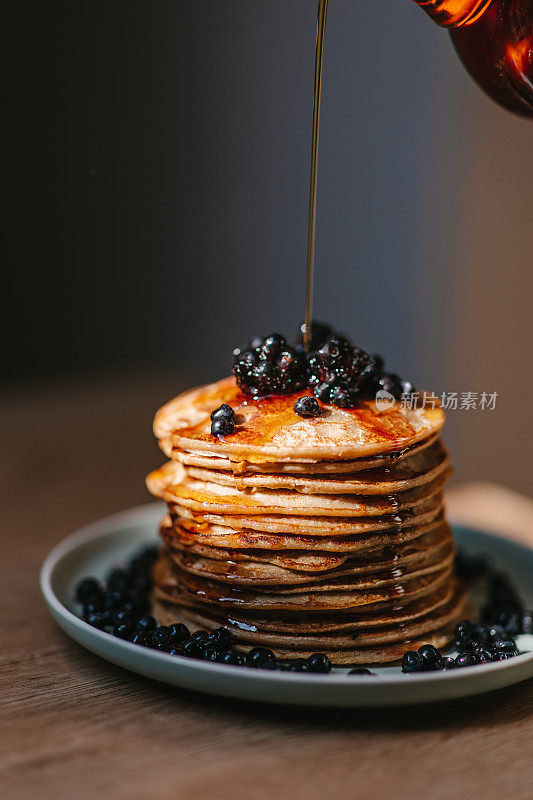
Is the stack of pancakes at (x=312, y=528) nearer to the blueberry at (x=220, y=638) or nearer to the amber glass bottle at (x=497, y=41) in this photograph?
the blueberry at (x=220, y=638)

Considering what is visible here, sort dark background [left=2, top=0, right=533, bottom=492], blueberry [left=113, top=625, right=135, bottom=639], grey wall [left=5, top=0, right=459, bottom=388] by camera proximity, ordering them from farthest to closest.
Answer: grey wall [left=5, top=0, right=459, bottom=388] → dark background [left=2, top=0, right=533, bottom=492] → blueberry [left=113, top=625, right=135, bottom=639]

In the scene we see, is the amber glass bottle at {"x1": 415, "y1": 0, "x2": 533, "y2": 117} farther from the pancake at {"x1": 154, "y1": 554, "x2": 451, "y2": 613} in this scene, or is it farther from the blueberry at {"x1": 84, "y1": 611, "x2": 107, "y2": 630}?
the blueberry at {"x1": 84, "y1": 611, "x2": 107, "y2": 630}

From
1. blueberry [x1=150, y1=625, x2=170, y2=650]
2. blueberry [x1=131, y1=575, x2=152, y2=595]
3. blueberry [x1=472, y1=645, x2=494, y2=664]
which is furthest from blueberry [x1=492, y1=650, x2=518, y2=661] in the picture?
blueberry [x1=131, y1=575, x2=152, y2=595]

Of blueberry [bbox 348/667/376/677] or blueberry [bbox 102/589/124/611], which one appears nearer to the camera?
blueberry [bbox 348/667/376/677]

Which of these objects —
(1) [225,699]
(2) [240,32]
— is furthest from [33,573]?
(2) [240,32]

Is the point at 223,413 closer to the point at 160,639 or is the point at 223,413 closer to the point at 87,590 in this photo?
the point at 160,639

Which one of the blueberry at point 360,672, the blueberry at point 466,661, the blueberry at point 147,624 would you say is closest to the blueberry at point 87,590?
the blueberry at point 147,624

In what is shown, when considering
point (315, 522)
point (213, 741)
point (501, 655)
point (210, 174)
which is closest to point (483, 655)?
point (501, 655)
